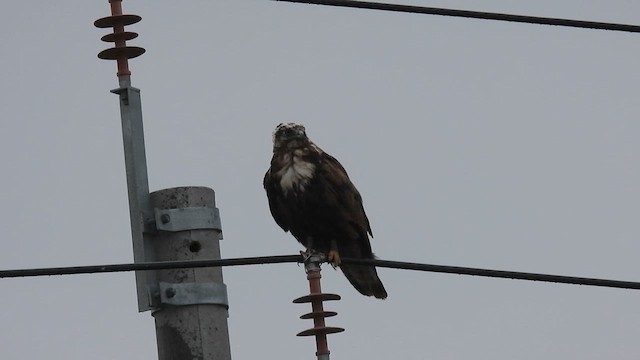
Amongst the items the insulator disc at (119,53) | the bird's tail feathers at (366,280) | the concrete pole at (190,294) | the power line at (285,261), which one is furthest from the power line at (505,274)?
the bird's tail feathers at (366,280)

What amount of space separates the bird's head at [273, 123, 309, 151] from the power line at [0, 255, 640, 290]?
2.15 meters

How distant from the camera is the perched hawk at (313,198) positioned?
8602 mm

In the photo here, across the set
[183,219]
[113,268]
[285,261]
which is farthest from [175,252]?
[285,261]

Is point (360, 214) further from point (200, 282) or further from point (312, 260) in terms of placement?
point (200, 282)

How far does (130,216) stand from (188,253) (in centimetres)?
32

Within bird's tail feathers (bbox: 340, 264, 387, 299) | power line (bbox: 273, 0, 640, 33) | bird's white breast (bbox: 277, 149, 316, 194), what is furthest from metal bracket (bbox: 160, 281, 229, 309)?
bird's tail feathers (bbox: 340, 264, 387, 299)

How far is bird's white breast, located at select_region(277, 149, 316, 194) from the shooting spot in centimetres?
859

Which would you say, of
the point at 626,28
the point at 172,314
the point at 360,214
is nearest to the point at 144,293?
the point at 172,314

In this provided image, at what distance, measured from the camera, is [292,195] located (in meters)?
8.61

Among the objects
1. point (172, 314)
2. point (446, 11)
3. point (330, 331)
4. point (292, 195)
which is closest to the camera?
point (172, 314)

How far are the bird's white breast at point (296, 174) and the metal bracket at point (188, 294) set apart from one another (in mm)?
3043

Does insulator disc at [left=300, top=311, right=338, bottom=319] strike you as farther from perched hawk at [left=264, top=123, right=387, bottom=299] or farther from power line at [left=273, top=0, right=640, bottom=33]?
perched hawk at [left=264, top=123, right=387, bottom=299]

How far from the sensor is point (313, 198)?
860 centimetres

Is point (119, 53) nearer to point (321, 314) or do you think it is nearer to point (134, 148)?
point (134, 148)
